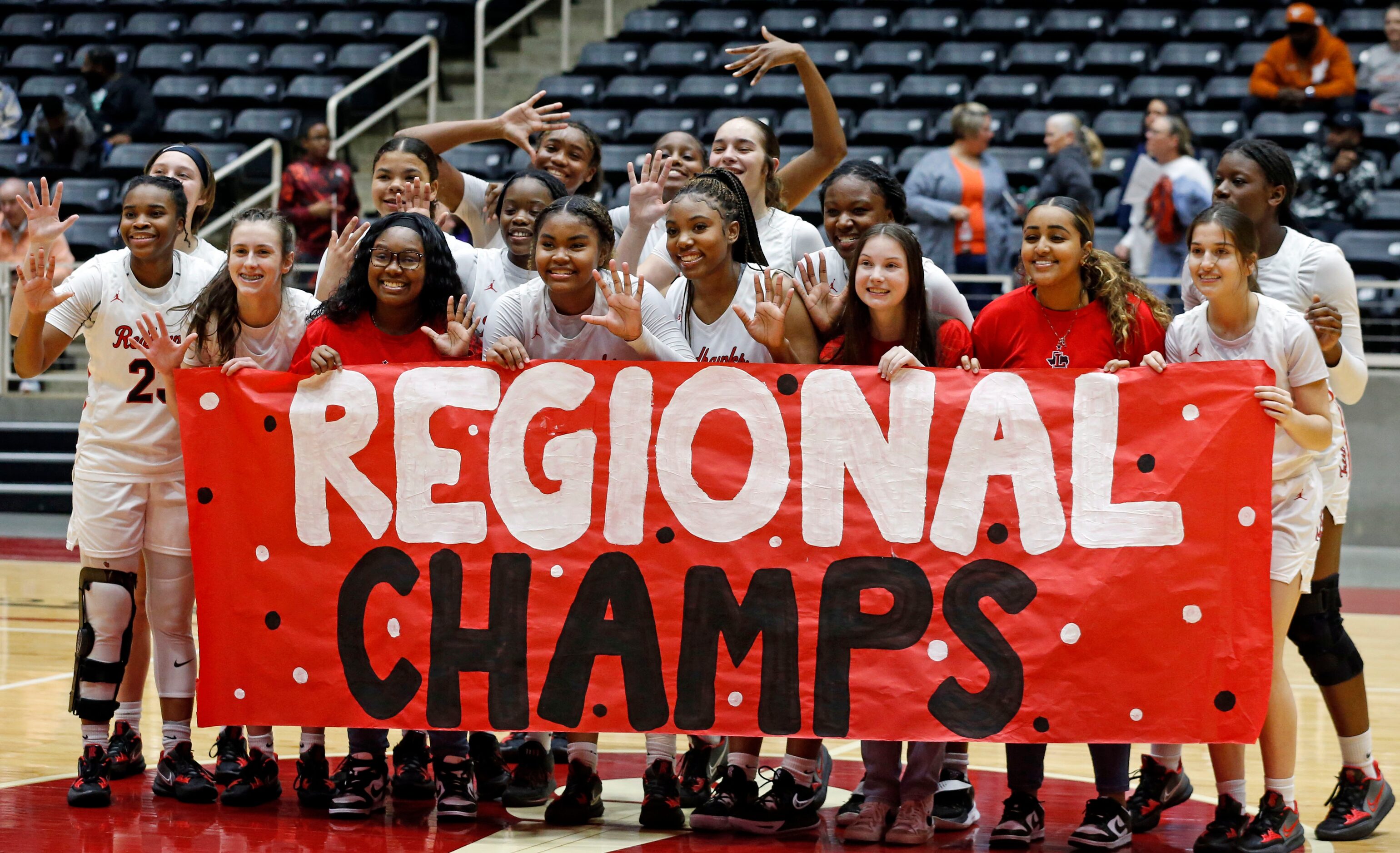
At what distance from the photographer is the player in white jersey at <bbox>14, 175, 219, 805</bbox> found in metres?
4.34

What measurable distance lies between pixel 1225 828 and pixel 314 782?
2.37m

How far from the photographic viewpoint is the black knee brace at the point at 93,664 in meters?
4.33

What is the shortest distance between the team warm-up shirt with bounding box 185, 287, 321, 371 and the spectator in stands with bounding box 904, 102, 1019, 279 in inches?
200

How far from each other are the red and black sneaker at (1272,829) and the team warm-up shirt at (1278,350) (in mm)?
807

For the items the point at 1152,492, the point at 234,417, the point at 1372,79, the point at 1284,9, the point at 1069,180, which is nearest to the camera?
the point at 1152,492

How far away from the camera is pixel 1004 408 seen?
13.1 ft

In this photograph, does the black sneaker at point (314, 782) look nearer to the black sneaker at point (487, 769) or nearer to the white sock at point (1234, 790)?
the black sneaker at point (487, 769)

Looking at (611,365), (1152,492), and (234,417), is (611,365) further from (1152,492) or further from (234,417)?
(1152,492)

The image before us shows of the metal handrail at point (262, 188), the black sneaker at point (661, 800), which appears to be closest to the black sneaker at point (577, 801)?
the black sneaker at point (661, 800)

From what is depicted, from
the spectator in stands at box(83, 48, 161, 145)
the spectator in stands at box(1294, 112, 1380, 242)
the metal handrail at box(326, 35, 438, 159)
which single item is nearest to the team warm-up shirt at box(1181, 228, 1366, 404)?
the spectator in stands at box(1294, 112, 1380, 242)

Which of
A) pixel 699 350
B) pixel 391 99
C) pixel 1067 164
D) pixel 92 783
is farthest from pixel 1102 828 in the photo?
pixel 391 99

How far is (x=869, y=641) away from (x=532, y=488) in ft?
3.15

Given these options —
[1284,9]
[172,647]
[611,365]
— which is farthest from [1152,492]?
[1284,9]

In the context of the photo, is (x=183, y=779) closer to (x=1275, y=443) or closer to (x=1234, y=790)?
(x=1234, y=790)
